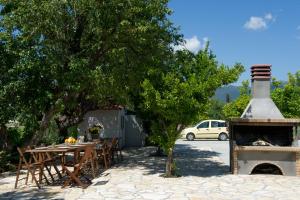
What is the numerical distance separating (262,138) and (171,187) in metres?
4.82

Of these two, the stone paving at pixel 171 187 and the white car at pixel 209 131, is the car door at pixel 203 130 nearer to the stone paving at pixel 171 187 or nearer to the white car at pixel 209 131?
the white car at pixel 209 131

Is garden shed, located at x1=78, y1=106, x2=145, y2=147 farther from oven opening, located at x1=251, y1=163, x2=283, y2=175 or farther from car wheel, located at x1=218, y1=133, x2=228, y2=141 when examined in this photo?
oven opening, located at x1=251, y1=163, x2=283, y2=175

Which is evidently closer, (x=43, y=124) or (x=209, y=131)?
(x=43, y=124)

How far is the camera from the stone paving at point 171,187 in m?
10.3

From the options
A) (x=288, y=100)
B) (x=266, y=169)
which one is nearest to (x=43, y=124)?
(x=266, y=169)

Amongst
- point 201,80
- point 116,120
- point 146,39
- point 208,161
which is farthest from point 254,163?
point 116,120

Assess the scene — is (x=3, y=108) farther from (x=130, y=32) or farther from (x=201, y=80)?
(x=201, y=80)

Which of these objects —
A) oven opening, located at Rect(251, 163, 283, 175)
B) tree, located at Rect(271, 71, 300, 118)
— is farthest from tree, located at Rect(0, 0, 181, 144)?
tree, located at Rect(271, 71, 300, 118)

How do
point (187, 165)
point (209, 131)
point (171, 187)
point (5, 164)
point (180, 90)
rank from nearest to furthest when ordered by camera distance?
point (171, 187)
point (180, 90)
point (5, 164)
point (187, 165)
point (209, 131)

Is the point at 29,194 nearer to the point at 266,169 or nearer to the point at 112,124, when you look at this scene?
the point at 266,169

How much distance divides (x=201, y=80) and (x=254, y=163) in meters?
3.18

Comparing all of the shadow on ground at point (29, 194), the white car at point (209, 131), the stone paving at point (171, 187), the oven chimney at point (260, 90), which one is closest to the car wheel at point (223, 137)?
the white car at point (209, 131)

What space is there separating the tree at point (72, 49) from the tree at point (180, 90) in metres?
1.29

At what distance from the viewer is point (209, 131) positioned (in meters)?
32.9
